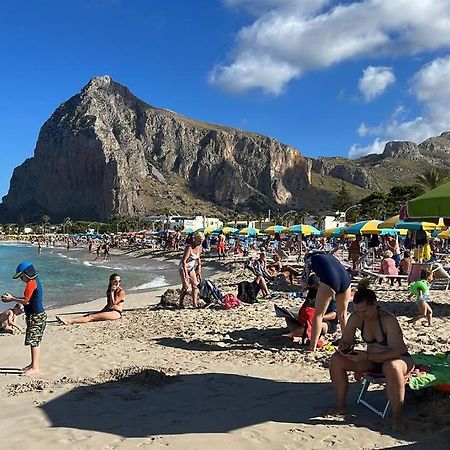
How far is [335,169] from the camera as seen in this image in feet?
585

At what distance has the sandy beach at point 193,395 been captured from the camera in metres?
3.69

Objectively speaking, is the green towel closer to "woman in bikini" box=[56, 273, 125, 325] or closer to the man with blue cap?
the man with blue cap

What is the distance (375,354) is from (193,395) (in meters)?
1.81

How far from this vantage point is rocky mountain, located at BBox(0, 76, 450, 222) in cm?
15100

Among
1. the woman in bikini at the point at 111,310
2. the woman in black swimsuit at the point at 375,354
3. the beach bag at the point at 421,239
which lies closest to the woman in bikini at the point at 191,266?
the woman in bikini at the point at 111,310

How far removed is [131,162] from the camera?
15450 cm

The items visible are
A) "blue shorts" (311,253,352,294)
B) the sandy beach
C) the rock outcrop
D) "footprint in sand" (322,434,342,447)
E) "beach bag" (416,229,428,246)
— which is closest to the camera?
"footprint in sand" (322,434,342,447)

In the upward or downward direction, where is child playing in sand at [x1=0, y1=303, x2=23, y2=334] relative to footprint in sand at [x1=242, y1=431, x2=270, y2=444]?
downward

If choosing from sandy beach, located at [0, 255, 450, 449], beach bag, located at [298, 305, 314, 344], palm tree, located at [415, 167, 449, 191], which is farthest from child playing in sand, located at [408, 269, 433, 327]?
palm tree, located at [415, 167, 449, 191]

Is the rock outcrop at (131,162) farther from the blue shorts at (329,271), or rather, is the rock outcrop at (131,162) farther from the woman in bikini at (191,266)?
the blue shorts at (329,271)

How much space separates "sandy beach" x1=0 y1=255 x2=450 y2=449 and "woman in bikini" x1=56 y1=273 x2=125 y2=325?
3.74ft

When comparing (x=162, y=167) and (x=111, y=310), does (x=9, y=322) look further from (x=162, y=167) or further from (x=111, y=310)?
(x=162, y=167)

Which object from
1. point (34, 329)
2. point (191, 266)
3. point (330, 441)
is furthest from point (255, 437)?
point (191, 266)

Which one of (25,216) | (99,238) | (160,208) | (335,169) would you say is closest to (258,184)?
(335,169)
